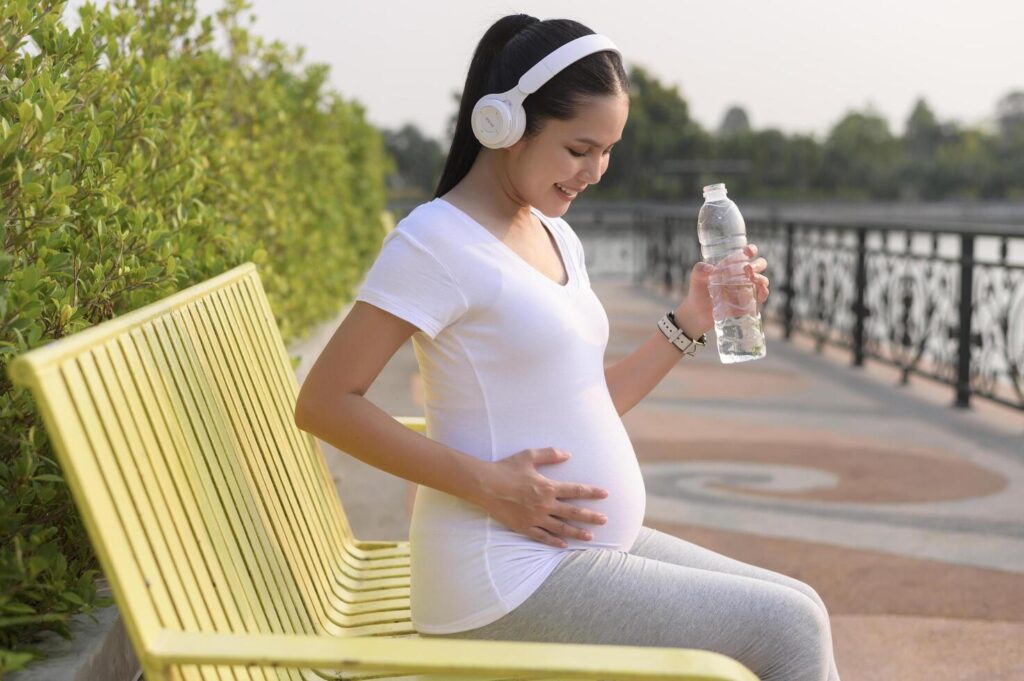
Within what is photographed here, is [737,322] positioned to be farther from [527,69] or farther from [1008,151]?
[1008,151]

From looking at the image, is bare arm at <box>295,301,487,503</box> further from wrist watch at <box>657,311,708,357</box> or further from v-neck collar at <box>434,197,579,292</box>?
wrist watch at <box>657,311,708,357</box>

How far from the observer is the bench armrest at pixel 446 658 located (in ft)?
5.16

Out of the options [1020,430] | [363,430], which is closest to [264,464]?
[363,430]

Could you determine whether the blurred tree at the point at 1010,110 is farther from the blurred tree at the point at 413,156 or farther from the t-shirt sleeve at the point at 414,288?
the t-shirt sleeve at the point at 414,288

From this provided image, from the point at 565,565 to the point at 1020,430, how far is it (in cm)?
580

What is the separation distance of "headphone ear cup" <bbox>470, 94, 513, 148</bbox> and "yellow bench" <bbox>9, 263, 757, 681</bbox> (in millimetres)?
686

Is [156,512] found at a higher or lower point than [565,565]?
higher

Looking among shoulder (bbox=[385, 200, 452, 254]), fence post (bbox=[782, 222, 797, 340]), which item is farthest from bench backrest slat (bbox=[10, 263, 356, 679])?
fence post (bbox=[782, 222, 797, 340])

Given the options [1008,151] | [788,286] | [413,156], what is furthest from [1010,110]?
[788,286]

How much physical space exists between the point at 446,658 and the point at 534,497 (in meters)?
0.54

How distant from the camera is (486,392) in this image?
85.2 inches

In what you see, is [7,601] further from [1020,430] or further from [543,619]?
[1020,430]

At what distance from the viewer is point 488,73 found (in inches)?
89.4

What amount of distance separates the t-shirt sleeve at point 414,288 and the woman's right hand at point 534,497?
0.92 ft
